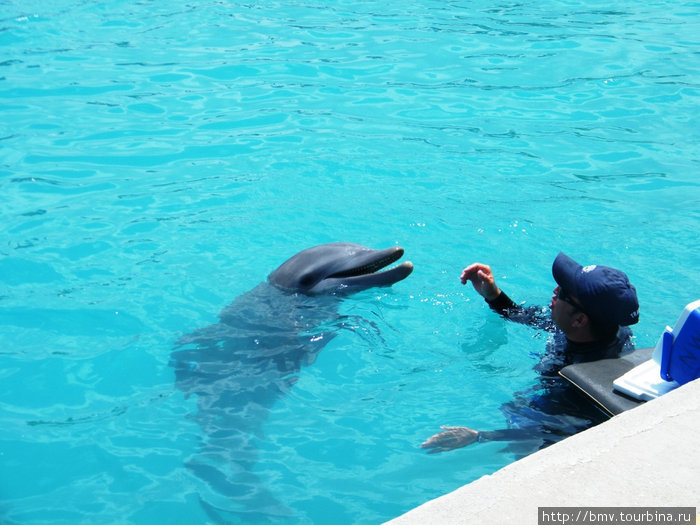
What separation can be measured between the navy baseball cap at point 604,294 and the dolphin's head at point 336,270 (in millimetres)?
1193

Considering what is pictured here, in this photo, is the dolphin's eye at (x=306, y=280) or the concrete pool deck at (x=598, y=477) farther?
the dolphin's eye at (x=306, y=280)

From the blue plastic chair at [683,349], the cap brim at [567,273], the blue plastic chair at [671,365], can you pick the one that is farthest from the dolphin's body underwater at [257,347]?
the blue plastic chair at [683,349]

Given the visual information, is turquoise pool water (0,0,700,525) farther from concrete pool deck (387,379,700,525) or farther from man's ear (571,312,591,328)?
concrete pool deck (387,379,700,525)

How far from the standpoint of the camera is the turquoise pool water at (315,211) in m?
Result: 4.22

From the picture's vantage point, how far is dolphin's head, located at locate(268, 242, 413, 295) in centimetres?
490

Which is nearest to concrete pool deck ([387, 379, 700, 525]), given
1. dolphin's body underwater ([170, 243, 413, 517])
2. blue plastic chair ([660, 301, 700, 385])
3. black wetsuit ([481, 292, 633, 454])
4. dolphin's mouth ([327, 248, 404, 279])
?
blue plastic chair ([660, 301, 700, 385])

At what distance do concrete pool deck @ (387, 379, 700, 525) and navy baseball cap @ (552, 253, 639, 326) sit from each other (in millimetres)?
941

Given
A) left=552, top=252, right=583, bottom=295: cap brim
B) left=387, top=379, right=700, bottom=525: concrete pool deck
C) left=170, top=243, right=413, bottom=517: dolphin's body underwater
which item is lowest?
left=170, top=243, right=413, bottom=517: dolphin's body underwater

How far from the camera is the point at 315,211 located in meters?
6.92

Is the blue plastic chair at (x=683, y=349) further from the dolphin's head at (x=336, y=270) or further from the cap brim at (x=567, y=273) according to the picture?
the dolphin's head at (x=336, y=270)

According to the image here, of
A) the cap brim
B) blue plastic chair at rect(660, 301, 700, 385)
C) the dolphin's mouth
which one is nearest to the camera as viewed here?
blue plastic chair at rect(660, 301, 700, 385)

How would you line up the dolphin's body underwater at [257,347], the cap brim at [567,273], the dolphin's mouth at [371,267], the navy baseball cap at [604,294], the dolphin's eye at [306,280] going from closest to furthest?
the navy baseball cap at [604,294] → the cap brim at [567,273] → the dolphin's body underwater at [257,347] → the dolphin's mouth at [371,267] → the dolphin's eye at [306,280]

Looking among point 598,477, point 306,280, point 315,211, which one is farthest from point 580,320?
point 315,211

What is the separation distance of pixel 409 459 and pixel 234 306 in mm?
1610
